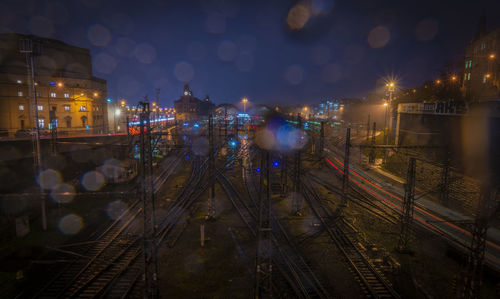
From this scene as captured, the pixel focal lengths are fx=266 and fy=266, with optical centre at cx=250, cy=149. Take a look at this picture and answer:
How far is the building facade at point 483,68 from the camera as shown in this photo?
114 feet

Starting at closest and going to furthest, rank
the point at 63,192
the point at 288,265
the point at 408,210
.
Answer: the point at 288,265 < the point at 408,210 < the point at 63,192

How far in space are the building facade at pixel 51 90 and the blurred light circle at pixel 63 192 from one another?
8.35 meters

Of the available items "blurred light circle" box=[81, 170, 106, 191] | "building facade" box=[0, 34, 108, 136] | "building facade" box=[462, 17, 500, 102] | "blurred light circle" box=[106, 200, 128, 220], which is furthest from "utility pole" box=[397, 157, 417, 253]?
"building facade" box=[0, 34, 108, 136]

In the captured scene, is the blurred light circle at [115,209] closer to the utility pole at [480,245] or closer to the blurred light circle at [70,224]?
the blurred light circle at [70,224]

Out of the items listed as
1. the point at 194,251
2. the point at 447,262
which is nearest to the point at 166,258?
the point at 194,251

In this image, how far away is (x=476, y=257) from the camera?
769cm

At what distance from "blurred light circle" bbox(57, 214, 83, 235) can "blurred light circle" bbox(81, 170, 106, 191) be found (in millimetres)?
6067

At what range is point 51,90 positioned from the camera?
35594mm

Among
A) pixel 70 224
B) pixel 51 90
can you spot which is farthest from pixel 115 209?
pixel 51 90

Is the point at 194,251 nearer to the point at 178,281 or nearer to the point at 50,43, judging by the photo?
the point at 178,281

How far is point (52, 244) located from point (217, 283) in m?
8.58

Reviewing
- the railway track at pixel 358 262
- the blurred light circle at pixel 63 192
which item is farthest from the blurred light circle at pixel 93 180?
the railway track at pixel 358 262

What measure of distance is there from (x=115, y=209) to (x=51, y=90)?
2826cm

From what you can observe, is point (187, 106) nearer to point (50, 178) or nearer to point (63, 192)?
point (50, 178)
